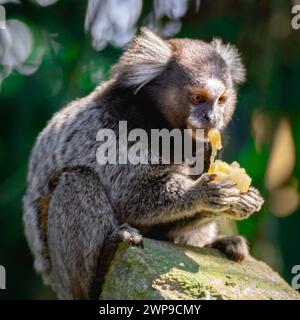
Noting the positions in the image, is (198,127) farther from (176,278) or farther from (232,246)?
(176,278)

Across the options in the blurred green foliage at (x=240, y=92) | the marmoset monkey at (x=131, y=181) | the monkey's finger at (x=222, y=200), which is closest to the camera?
the monkey's finger at (x=222, y=200)

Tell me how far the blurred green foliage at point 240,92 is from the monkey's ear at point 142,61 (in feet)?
5.53

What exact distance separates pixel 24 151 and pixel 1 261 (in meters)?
1.78

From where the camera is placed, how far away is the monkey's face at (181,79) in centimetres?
630

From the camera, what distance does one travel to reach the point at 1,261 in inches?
437

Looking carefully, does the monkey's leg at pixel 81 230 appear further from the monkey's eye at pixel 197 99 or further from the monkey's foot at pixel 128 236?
the monkey's eye at pixel 197 99

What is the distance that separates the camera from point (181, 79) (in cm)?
650

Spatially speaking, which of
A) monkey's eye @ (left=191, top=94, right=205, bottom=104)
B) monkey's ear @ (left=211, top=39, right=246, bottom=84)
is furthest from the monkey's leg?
A: monkey's ear @ (left=211, top=39, right=246, bottom=84)

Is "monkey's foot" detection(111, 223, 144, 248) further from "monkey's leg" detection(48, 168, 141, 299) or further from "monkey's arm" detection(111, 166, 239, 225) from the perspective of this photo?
"monkey's arm" detection(111, 166, 239, 225)

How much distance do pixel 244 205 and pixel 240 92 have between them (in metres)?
3.32

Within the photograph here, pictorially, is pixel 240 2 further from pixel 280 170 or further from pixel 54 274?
pixel 54 274

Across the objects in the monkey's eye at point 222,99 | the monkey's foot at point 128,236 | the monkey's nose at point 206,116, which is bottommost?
the monkey's foot at point 128,236

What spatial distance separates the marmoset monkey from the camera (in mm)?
5934

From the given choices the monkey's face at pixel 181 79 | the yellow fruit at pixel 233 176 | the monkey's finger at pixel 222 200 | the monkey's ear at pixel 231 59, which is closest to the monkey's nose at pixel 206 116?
the monkey's face at pixel 181 79
